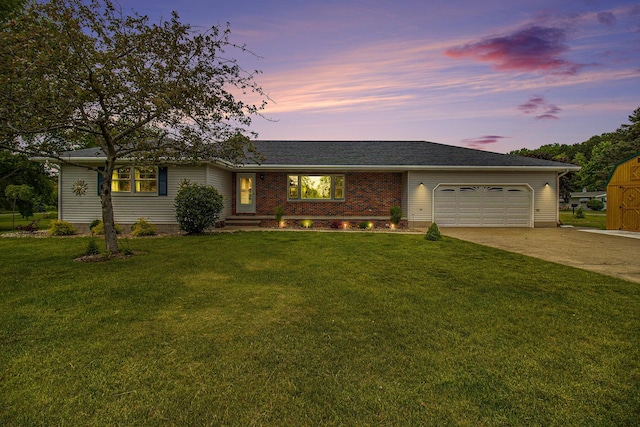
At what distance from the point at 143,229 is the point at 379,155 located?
11658 millimetres

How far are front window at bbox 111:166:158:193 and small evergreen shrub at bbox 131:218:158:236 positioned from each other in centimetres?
175

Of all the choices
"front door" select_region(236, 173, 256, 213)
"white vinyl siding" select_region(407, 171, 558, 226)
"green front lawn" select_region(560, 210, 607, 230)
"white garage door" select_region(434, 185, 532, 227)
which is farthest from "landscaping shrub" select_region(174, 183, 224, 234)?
"green front lawn" select_region(560, 210, 607, 230)

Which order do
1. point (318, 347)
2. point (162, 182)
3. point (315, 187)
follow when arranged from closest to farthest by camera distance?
point (318, 347)
point (162, 182)
point (315, 187)

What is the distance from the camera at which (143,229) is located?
12414mm

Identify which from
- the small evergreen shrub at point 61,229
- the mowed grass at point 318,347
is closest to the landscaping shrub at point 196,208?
the small evergreen shrub at point 61,229

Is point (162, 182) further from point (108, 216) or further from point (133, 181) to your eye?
point (108, 216)

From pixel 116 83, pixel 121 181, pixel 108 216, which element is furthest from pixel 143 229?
pixel 116 83

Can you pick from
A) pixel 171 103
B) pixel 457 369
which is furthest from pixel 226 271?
pixel 457 369

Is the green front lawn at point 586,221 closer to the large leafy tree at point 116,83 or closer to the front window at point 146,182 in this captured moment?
the large leafy tree at point 116,83

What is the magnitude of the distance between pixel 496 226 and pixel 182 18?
51.2 feet

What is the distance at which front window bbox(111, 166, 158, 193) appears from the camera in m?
13.7

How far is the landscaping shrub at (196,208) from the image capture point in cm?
1198

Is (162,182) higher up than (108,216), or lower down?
higher up

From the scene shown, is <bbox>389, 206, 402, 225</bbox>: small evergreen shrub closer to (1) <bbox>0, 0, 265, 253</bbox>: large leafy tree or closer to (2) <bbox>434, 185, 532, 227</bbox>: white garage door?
(2) <bbox>434, 185, 532, 227</bbox>: white garage door
